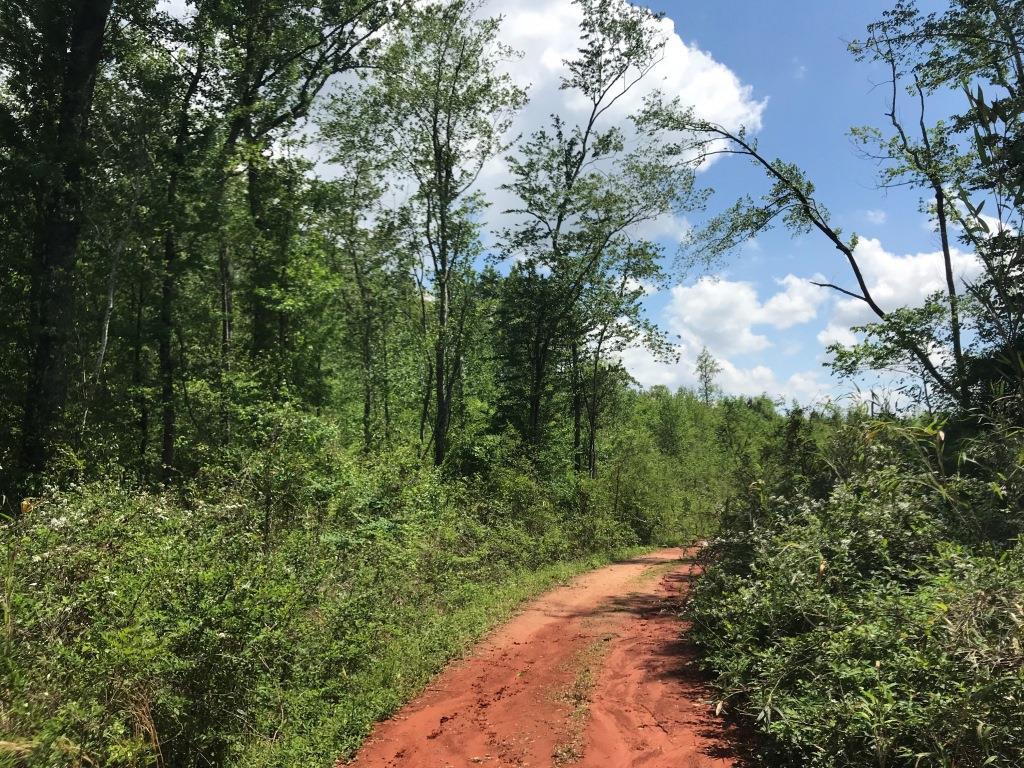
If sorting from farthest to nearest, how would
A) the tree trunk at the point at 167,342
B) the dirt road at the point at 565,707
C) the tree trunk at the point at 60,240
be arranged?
the tree trunk at the point at 167,342, the tree trunk at the point at 60,240, the dirt road at the point at 565,707

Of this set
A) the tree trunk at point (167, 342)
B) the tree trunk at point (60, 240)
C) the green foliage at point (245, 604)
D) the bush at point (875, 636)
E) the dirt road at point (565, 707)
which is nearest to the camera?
the bush at point (875, 636)

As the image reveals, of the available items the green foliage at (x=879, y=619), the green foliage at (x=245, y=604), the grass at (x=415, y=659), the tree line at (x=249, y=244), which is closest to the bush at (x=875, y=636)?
the green foliage at (x=879, y=619)

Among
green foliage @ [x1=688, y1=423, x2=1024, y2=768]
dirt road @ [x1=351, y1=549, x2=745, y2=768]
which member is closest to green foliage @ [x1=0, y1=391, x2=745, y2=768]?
dirt road @ [x1=351, y1=549, x2=745, y2=768]

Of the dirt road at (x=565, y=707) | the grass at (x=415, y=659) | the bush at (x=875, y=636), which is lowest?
the dirt road at (x=565, y=707)

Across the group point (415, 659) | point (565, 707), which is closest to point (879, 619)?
point (565, 707)

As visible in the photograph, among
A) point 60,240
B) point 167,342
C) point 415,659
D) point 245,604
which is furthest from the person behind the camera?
point 167,342

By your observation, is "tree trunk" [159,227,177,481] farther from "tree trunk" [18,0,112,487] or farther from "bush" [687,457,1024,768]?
"bush" [687,457,1024,768]

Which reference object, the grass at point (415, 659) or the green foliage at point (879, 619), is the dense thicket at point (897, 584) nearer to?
the green foliage at point (879, 619)

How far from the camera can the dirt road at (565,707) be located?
16.3ft

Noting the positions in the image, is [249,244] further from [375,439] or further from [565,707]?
[565,707]

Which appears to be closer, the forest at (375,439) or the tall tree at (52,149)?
the forest at (375,439)

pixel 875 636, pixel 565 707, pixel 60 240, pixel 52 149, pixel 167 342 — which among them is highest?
pixel 52 149

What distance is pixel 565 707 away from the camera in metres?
5.87

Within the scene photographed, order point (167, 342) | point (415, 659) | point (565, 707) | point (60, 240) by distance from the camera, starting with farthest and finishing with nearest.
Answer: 1. point (167, 342)
2. point (60, 240)
3. point (415, 659)
4. point (565, 707)
